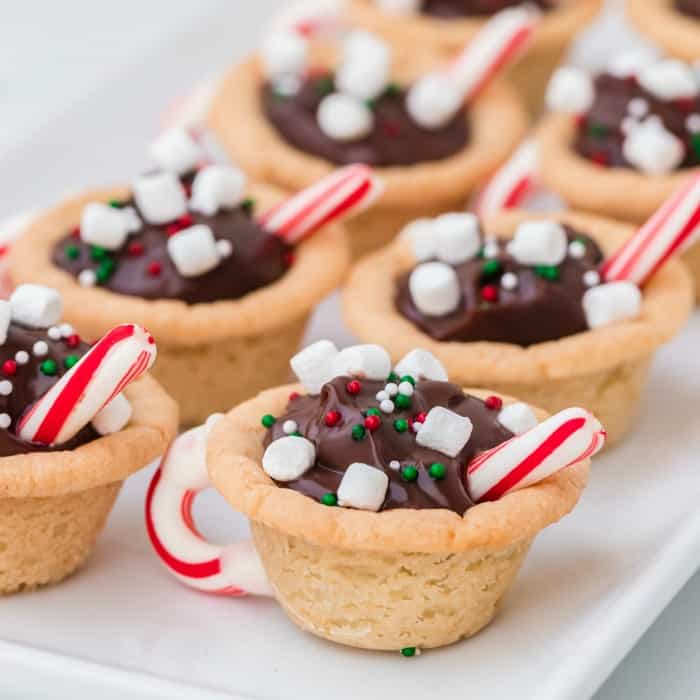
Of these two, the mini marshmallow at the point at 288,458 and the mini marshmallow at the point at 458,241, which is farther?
the mini marshmallow at the point at 458,241

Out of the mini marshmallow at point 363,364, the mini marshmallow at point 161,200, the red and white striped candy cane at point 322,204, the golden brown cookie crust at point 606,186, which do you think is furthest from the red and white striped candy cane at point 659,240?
the mini marshmallow at point 161,200

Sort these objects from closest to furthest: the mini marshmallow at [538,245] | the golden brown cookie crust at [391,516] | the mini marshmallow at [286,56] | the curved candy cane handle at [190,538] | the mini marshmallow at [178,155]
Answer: the golden brown cookie crust at [391,516] < the curved candy cane handle at [190,538] < the mini marshmallow at [538,245] < the mini marshmallow at [178,155] < the mini marshmallow at [286,56]

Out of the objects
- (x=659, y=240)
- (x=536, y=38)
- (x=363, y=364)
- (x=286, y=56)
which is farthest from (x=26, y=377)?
(x=536, y=38)

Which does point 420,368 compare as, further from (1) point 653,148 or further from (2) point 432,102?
(2) point 432,102

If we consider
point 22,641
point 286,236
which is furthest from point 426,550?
point 286,236

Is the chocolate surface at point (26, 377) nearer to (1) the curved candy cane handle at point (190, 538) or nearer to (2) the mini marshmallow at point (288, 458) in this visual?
(1) the curved candy cane handle at point (190, 538)

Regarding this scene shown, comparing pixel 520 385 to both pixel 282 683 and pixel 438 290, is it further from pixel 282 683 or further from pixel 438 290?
pixel 282 683
